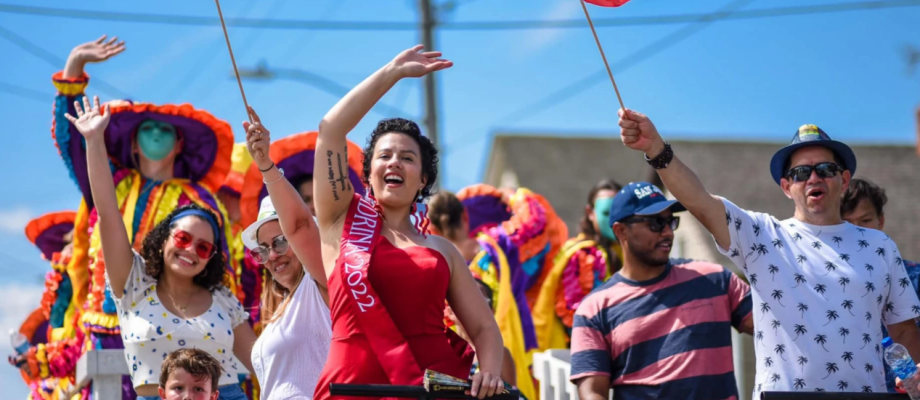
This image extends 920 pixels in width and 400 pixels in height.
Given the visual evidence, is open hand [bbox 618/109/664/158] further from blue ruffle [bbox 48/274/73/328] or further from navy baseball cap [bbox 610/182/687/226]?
blue ruffle [bbox 48/274/73/328]

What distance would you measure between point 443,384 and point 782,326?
1338mm

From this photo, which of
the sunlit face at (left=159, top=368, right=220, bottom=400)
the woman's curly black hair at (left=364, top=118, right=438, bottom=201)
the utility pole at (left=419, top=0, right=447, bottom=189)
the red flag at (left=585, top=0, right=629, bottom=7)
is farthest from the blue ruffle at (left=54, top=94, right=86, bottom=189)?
the utility pole at (left=419, top=0, right=447, bottom=189)

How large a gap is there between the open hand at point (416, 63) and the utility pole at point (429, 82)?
9.24 m

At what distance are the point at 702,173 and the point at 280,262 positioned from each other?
1937 cm

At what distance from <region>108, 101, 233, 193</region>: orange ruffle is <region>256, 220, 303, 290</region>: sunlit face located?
184cm

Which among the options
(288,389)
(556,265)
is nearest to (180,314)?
(288,389)

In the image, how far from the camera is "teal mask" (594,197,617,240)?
7102 mm

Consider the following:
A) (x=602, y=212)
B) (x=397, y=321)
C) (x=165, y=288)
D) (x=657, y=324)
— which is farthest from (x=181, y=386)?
(x=602, y=212)

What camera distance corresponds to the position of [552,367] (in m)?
5.75

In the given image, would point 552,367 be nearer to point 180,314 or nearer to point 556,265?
point 556,265

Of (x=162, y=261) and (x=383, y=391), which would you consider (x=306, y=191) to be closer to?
(x=162, y=261)

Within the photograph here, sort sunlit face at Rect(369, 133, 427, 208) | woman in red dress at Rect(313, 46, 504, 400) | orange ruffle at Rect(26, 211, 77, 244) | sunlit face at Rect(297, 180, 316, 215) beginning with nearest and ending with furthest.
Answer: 1. woman in red dress at Rect(313, 46, 504, 400)
2. sunlit face at Rect(369, 133, 427, 208)
3. sunlit face at Rect(297, 180, 316, 215)
4. orange ruffle at Rect(26, 211, 77, 244)

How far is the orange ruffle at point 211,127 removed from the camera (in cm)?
587

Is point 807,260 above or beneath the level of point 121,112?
beneath
